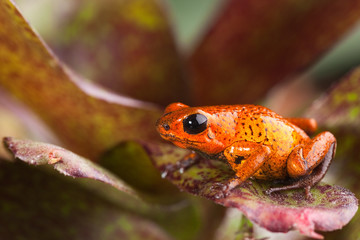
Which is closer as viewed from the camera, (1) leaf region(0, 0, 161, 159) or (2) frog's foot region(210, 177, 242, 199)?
(2) frog's foot region(210, 177, 242, 199)

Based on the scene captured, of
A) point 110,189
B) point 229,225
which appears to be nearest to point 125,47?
point 110,189

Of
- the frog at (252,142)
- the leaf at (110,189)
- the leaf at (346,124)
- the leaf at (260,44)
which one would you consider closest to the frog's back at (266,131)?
the frog at (252,142)

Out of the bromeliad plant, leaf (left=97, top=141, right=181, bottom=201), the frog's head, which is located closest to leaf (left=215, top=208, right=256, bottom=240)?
the bromeliad plant

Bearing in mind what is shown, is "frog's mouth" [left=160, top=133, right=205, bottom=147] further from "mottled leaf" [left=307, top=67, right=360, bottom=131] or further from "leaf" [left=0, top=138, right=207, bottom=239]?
"mottled leaf" [left=307, top=67, right=360, bottom=131]

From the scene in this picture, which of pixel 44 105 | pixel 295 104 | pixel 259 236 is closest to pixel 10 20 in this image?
pixel 44 105

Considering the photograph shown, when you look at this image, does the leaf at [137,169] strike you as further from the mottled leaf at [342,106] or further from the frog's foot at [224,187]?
the mottled leaf at [342,106]

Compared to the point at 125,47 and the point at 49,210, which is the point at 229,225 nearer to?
the point at 49,210
